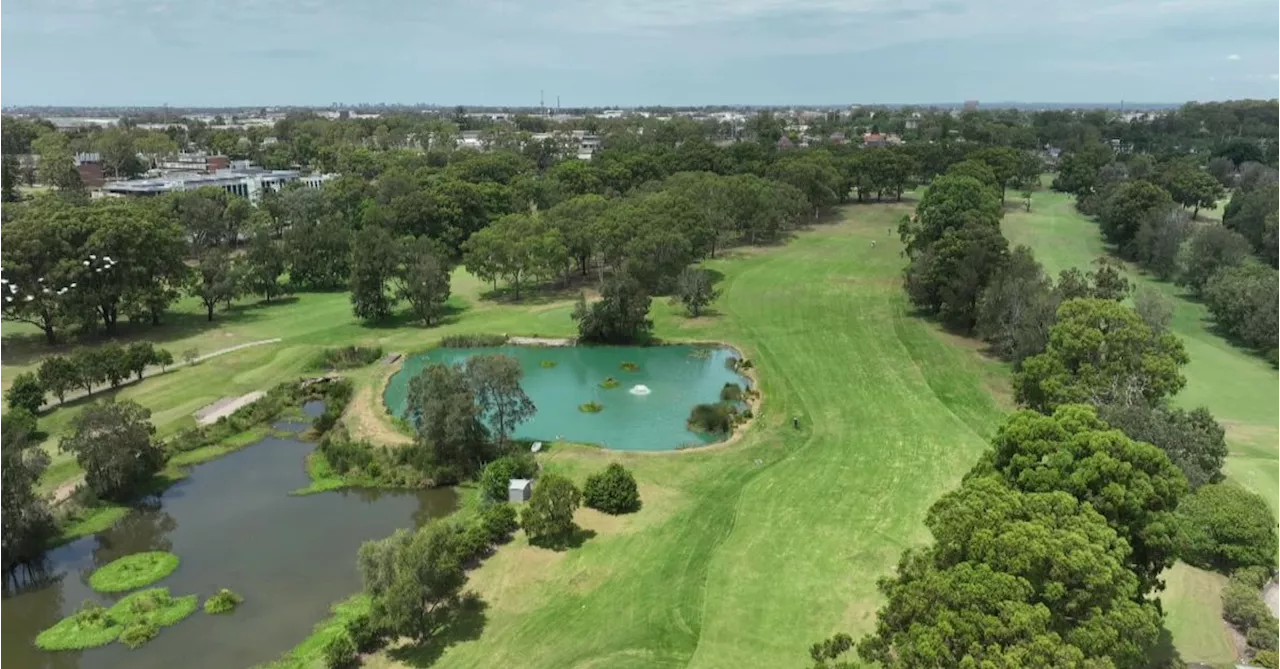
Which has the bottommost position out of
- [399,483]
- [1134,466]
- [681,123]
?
[399,483]

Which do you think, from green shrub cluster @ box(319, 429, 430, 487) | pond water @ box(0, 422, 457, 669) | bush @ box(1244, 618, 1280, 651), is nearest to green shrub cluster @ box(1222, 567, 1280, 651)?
bush @ box(1244, 618, 1280, 651)

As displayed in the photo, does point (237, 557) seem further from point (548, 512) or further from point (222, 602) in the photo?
point (548, 512)

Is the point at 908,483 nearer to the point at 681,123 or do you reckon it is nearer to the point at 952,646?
the point at 952,646

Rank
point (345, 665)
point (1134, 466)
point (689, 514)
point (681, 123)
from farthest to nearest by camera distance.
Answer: point (681, 123), point (689, 514), point (345, 665), point (1134, 466)

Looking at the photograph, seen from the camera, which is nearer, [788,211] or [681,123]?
[788,211]

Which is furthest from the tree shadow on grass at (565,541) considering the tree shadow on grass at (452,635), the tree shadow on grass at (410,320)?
the tree shadow on grass at (410,320)

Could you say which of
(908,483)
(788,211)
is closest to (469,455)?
(908,483)

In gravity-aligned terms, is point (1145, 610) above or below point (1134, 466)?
below
